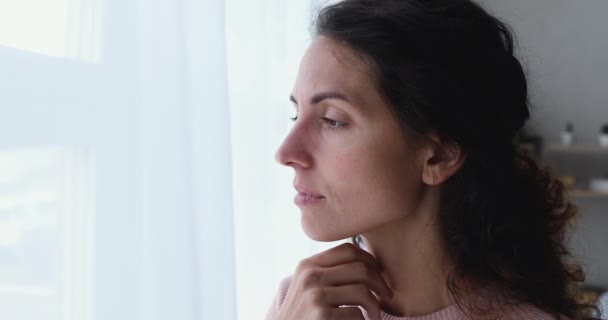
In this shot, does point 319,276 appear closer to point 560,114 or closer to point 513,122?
point 513,122

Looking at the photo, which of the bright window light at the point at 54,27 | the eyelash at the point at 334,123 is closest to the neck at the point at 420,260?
the eyelash at the point at 334,123

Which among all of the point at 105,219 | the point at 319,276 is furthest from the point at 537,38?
the point at 105,219

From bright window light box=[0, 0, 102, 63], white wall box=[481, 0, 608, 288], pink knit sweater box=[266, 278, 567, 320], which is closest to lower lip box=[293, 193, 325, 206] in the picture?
pink knit sweater box=[266, 278, 567, 320]

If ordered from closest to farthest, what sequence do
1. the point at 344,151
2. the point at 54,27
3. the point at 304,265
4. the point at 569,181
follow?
the point at 54,27
the point at 344,151
the point at 304,265
the point at 569,181

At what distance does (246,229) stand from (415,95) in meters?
0.56

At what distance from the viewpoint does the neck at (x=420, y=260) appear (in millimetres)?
1095

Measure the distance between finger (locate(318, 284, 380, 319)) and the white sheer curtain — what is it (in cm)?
20

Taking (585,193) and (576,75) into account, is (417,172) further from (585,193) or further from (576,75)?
(576,75)

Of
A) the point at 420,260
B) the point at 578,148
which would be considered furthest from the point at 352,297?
the point at 578,148

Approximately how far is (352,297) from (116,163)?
0.44m

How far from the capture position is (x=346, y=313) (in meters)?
1.01

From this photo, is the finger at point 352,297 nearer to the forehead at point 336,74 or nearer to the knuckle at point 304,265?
the knuckle at point 304,265

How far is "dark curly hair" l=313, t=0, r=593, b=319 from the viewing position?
98 centimetres

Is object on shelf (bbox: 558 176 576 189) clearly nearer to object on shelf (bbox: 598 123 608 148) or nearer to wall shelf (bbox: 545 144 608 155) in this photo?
wall shelf (bbox: 545 144 608 155)
